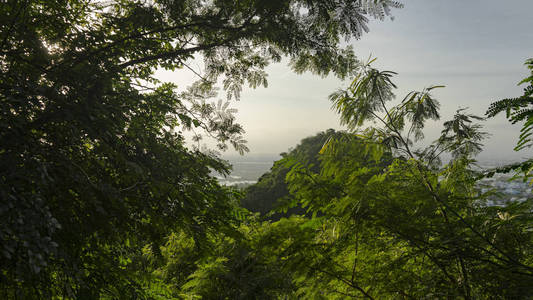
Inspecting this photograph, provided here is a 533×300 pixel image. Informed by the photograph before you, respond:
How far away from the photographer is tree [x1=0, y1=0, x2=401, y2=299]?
5.08 ft

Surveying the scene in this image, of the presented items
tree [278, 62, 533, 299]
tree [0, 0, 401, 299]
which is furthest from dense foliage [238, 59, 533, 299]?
tree [0, 0, 401, 299]

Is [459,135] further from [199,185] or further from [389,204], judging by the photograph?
[199,185]

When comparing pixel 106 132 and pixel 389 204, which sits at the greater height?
pixel 106 132

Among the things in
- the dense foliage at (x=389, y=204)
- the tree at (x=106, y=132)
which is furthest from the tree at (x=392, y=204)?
the tree at (x=106, y=132)

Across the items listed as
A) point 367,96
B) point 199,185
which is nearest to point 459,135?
point 367,96

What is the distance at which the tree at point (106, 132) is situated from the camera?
1.55 metres

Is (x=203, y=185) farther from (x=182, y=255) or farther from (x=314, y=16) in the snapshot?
(x=182, y=255)

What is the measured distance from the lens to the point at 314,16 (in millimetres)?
4527

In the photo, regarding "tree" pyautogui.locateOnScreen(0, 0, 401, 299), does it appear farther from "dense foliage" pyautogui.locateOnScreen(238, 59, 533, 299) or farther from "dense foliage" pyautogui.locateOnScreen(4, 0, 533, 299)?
"dense foliage" pyautogui.locateOnScreen(238, 59, 533, 299)

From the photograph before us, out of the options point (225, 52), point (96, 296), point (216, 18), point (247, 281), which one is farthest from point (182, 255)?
point (216, 18)

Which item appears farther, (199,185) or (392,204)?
(199,185)

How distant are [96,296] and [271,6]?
4520 mm

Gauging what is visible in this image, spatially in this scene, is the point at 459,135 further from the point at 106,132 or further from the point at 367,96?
the point at 106,132

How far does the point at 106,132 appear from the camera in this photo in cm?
A: 199
